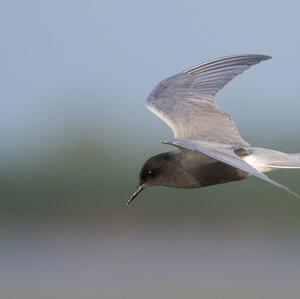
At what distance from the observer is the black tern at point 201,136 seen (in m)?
14.8

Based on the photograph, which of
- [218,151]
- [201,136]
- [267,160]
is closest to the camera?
[218,151]

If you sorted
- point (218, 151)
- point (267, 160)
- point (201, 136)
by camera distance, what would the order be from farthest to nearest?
point (201, 136) < point (267, 160) < point (218, 151)

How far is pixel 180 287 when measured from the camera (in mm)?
20891

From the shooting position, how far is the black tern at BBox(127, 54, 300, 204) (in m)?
14.8

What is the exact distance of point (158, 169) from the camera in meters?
15.1

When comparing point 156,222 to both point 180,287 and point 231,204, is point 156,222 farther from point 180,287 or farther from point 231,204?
point 180,287

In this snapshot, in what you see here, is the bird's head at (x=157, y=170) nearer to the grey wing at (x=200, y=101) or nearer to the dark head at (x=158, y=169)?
the dark head at (x=158, y=169)

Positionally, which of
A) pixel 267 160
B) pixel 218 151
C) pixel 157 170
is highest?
pixel 218 151

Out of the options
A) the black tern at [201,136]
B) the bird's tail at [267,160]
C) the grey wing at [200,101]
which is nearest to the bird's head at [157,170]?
the black tern at [201,136]

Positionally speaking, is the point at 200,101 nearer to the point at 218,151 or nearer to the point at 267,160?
the point at 267,160

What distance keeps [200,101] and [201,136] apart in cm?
79

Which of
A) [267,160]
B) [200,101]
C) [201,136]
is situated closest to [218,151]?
[267,160]

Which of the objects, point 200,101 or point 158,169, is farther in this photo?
point 200,101

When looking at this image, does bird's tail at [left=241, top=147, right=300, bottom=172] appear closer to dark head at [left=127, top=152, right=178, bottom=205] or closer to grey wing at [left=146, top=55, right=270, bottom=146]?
grey wing at [left=146, top=55, right=270, bottom=146]
